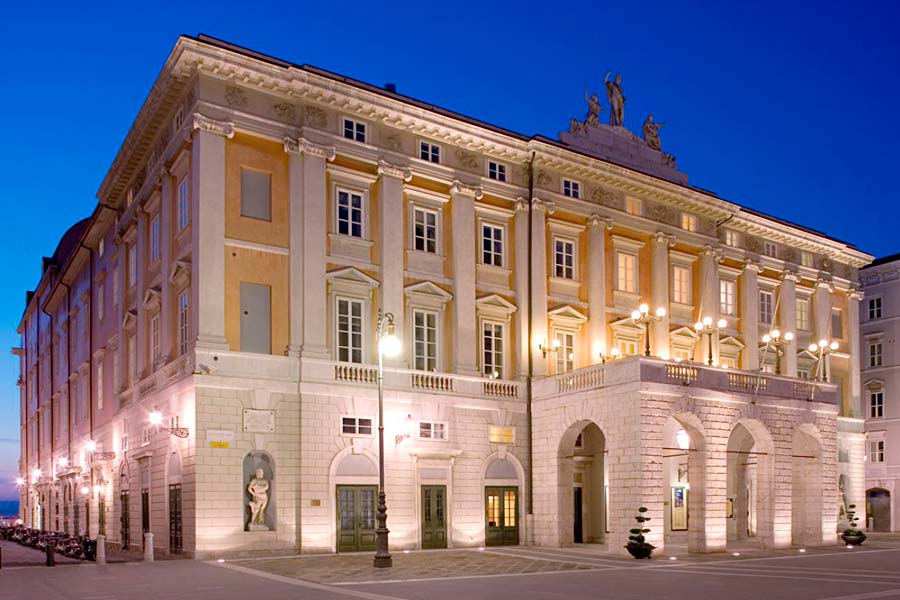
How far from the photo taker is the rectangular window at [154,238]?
115 feet

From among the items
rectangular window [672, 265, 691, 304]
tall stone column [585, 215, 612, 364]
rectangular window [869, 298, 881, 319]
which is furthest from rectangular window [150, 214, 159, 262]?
rectangular window [869, 298, 881, 319]

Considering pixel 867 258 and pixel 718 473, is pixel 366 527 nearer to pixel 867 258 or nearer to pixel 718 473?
pixel 718 473

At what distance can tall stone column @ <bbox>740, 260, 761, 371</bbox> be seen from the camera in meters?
45.0

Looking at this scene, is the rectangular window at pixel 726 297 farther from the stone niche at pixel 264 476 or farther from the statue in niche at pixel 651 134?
the stone niche at pixel 264 476

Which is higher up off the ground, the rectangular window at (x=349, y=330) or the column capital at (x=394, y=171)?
the column capital at (x=394, y=171)

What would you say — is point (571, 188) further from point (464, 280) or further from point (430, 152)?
point (464, 280)

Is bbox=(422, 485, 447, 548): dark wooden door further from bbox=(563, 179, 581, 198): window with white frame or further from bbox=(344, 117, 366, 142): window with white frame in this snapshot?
bbox=(563, 179, 581, 198): window with white frame

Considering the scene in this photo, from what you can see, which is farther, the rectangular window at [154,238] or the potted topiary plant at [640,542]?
the rectangular window at [154,238]

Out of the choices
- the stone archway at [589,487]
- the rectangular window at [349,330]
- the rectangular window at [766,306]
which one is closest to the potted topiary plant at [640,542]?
the stone archway at [589,487]

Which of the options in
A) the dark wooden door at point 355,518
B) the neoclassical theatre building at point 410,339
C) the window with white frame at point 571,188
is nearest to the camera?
the neoclassical theatre building at point 410,339

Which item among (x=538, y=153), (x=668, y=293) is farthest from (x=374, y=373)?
(x=668, y=293)

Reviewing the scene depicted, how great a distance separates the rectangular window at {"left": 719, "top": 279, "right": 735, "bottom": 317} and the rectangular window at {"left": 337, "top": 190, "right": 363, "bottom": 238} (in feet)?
64.7

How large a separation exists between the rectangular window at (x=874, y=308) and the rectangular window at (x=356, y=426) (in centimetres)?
3772

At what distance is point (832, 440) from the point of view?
3712 cm
